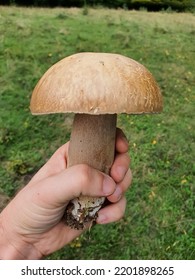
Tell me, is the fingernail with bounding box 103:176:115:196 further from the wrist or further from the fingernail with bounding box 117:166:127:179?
the wrist

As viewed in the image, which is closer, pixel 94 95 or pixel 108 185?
pixel 94 95

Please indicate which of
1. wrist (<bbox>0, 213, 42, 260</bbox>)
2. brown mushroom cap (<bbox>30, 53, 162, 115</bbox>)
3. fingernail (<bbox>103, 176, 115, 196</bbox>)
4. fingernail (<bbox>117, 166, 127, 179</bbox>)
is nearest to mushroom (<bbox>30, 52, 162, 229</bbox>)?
brown mushroom cap (<bbox>30, 53, 162, 115</bbox>)

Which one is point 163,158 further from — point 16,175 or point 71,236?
point 71,236

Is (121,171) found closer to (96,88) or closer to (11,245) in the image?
(96,88)

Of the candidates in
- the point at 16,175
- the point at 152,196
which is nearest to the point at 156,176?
the point at 152,196

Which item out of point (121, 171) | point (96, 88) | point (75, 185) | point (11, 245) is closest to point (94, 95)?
point (96, 88)

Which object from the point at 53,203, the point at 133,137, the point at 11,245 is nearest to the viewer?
the point at 53,203

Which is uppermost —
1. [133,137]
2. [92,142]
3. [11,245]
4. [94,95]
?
[94,95]
